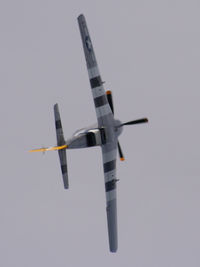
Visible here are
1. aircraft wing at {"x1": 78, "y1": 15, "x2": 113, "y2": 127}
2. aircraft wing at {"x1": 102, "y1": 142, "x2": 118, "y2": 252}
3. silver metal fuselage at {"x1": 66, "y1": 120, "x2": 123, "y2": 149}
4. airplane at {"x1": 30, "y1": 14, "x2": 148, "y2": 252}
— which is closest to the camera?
silver metal fuselage at {"x1": 66, "y1": 120, "x2": 123, "y2": 149}

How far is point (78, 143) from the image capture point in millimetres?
36938

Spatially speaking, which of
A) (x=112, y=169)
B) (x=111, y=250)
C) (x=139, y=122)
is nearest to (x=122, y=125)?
(x=139, y=122)

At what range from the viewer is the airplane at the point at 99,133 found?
3750 cm

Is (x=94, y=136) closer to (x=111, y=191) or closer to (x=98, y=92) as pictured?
(x=98, y=92)

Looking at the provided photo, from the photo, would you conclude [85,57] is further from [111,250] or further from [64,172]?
[111,250]

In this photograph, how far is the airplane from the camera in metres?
37.5

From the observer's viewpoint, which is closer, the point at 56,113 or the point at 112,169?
the point at 56,113

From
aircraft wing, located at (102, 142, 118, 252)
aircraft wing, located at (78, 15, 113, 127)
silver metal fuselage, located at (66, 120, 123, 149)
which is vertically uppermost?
aircraft wing, located at (78, 15, 113, 127)

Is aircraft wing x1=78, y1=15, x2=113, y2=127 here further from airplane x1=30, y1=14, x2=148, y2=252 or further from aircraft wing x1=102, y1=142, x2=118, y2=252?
aircraft wing x1=102, y1=142, x2=118, y2=252

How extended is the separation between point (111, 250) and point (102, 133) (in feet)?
37.1

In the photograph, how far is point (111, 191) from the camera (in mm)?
41688

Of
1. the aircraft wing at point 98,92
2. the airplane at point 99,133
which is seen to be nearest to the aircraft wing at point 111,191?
the airplane at point 99,133

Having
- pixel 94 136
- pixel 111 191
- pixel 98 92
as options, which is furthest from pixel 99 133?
pixel 111 191

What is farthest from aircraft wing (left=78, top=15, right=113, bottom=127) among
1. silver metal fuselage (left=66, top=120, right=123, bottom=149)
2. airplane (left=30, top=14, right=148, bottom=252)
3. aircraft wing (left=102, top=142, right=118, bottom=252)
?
aircraft wing (left=102, top=142, right=118, bottom=252)
